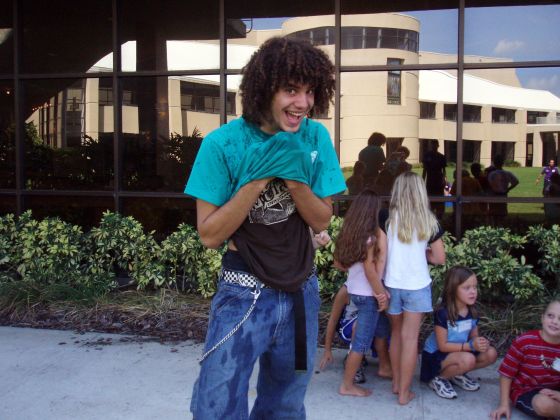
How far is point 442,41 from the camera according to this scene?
6.28 meters

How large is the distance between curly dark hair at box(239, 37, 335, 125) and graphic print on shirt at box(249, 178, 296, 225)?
23 centimetres

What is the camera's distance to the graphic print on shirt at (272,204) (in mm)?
2191

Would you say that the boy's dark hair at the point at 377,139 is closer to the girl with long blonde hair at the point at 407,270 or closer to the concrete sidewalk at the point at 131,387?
the girl with long blonde hair at the point at 407,270

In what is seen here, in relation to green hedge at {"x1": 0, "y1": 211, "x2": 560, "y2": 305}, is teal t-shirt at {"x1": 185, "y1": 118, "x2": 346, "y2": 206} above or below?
above

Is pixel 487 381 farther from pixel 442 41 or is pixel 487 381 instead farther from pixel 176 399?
pixel 442 41

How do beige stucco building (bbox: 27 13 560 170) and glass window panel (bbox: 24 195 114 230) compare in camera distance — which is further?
glass window panel (bbox: 24 195 114 230)

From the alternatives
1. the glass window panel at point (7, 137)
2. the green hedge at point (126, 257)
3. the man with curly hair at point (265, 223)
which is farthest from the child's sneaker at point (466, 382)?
the glass window panel at point (7, 137)

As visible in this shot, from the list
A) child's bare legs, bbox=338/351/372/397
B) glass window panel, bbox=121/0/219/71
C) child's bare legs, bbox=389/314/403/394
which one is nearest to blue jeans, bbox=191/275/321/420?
child's bare legs, bbox=338/351/372/397

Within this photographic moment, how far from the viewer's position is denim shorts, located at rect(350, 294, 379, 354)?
13.2 ft

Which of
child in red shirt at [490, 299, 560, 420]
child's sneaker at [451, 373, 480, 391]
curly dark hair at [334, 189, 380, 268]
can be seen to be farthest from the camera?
child's sneaker at [451, 373, 480, 391]

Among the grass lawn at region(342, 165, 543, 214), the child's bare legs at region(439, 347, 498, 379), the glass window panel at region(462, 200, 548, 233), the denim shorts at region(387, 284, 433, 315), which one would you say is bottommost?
the child's bare legs at region(439, 347, 498, 379)

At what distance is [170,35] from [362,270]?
394cm

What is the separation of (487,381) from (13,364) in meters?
3.33

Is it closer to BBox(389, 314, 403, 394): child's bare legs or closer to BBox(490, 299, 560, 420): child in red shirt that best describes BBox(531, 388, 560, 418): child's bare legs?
BBox(490, 299, 560, 420): child in red shirt
